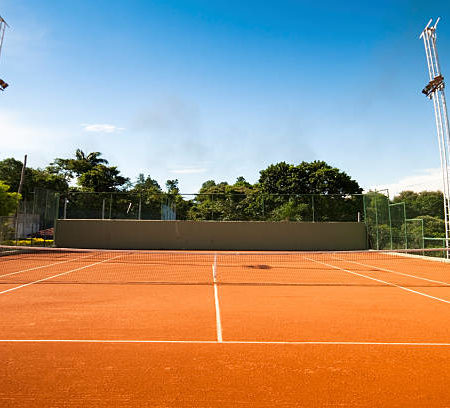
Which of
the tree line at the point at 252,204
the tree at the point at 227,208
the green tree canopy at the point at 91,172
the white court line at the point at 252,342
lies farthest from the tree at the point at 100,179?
the white court line at the point at 252,342

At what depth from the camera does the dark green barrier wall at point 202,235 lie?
23.3 metres

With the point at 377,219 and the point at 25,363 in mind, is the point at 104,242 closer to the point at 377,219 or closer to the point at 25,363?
the point at 377,219

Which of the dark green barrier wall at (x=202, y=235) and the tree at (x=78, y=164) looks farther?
the tree at (x=78, y=164)

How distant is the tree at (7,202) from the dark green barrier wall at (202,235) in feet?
10.2

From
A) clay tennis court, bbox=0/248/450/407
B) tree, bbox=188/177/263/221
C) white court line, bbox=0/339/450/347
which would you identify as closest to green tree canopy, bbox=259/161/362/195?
tree, bbox=188/177/263/221

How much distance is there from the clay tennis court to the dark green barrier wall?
14.2 m

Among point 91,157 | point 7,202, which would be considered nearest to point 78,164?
point 91,157

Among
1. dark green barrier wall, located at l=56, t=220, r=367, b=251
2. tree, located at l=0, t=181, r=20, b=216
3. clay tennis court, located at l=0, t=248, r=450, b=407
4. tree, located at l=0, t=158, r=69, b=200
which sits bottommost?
clay tennis court, located at l=0, t=248, r=450, b=407

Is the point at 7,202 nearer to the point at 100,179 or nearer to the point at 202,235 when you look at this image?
the point at 202,235

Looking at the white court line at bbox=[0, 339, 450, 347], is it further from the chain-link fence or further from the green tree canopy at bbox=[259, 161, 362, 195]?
the green tree canopy at bbox=[259, 161, 362, 195]

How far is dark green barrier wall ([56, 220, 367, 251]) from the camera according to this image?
76.4 ft

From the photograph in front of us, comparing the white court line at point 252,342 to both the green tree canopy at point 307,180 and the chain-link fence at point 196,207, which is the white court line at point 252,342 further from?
the green tree canopy at point 307,180

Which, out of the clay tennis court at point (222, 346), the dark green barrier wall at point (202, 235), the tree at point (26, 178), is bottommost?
the clay tennis court at point (222, 346)

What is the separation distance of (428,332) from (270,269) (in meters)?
8.03
